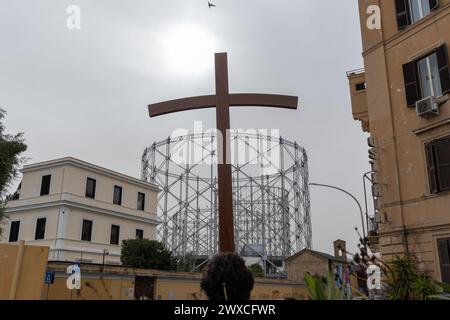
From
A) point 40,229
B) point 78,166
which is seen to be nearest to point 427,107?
point 78,166

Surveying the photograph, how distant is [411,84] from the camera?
13.5 m

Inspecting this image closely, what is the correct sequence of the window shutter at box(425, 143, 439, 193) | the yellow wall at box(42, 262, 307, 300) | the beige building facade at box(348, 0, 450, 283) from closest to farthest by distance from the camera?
the beige building facade at box(348, 0, 450, 283) → the window shutter at box(425, 143, 439, 193) → the yellow wall at box(42, 262, 307, 300)

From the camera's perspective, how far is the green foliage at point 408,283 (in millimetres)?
9211

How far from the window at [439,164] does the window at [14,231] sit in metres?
30.4

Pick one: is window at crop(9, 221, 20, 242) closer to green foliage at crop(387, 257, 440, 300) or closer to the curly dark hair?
green foliage at crop(387, 257, 440, 300)

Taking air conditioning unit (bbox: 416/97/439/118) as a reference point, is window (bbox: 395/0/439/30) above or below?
above

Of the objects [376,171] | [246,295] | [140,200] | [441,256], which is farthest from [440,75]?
[140,200]

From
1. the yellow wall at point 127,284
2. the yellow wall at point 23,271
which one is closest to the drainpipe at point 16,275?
the yellow wall at point 23,271

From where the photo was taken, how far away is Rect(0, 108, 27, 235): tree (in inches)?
668

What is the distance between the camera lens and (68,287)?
1723 cm

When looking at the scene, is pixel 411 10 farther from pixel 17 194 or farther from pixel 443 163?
pixel 17 194

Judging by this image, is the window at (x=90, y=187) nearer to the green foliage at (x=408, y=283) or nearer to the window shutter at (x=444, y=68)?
the green foliage at (x=408, y=283)

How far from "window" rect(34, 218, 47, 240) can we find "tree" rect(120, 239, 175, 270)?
8.20 metres

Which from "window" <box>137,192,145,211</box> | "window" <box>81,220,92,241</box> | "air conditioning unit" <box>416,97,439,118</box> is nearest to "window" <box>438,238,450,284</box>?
"air conditioning unit" <box>416,97,439,118</box>
